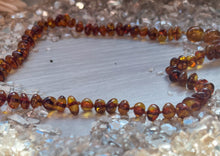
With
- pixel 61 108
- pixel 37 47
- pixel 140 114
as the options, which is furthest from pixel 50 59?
pixel 140 114

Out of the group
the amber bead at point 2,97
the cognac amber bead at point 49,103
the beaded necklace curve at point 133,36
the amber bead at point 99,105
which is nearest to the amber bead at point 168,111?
the beaded necklace curve at point 133,36

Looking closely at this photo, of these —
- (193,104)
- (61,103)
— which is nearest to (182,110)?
(193,104)

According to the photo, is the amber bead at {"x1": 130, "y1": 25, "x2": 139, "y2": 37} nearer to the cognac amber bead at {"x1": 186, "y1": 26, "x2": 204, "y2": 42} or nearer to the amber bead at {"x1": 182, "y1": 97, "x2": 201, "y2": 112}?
the cognac amber bead at {"x1": 186, "y1": 26, "x2": 204, "y2": 42}

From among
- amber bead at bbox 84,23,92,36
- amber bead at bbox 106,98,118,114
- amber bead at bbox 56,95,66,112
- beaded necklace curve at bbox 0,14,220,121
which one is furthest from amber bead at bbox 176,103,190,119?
amber bead at bbox 84,23,92,36

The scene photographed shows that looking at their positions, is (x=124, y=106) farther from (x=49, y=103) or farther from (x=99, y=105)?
(x=49, y=103)

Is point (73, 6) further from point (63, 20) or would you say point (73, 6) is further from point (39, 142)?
point (39, 142)

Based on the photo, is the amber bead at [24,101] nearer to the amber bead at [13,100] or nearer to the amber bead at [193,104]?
the amber bead at [13,100]
